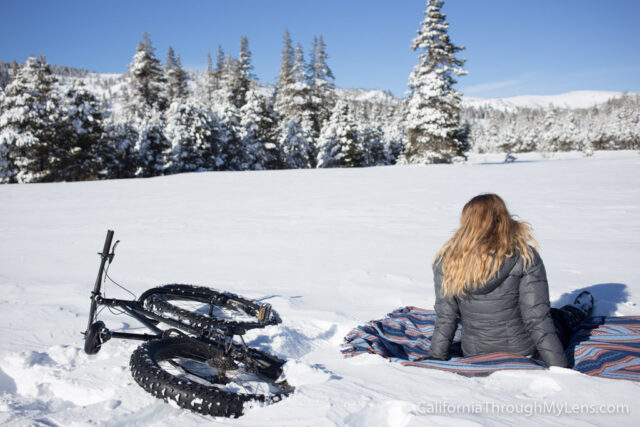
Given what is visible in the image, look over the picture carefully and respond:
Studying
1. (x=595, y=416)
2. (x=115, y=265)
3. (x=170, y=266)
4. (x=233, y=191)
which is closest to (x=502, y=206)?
(x=595, y=416)

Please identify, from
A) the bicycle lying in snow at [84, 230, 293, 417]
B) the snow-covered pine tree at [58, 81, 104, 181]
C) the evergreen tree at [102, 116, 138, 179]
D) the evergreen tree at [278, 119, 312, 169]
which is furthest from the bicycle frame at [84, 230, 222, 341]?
the evergreen tree at [278, 119, 312, 169]

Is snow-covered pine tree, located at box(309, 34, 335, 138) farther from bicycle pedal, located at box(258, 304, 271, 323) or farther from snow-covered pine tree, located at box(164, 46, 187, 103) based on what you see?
bicycle pedal, located at box(258, 304, 271, 323)

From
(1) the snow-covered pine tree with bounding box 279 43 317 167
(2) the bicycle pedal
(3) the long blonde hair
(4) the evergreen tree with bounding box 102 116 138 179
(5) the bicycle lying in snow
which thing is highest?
(1) the snow-covered pine tree with bounding box 279 43 317 167

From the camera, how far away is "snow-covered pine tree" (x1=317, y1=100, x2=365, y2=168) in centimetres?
3416

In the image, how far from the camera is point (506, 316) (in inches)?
107

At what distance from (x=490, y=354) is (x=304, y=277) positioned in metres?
2.84

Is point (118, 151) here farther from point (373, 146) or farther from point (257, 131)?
point (373, 146)

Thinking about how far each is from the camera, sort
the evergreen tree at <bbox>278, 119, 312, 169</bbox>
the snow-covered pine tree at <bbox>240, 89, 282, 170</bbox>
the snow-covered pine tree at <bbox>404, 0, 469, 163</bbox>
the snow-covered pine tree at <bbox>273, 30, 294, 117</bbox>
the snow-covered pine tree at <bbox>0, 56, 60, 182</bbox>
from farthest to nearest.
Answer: the snow-covered pine tree at <bbox>273, 30, 294, 117</bbox> → the evergreen tree at <bbox>278, 119, 312, 169</bbox> → the snow-covered pine tree at <bbox>240, 89, 282, 170</bbox> → the snow-covered pine tree at <bbox>404, 0, 469, 163</bbox> → the snow-covered pine tree at <bbox>0, 56, 60, 182</bbox>

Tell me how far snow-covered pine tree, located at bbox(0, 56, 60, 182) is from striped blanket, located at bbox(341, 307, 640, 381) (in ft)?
87.5

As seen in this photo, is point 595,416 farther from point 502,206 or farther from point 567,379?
point 502,206

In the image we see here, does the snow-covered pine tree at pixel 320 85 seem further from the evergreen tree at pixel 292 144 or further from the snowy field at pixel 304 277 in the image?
the snowy field at pixel 304 277

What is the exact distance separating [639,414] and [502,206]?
1.40m

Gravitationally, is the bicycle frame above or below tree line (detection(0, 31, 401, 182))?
Answer: below

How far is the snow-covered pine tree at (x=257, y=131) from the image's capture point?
3144 centimetres
